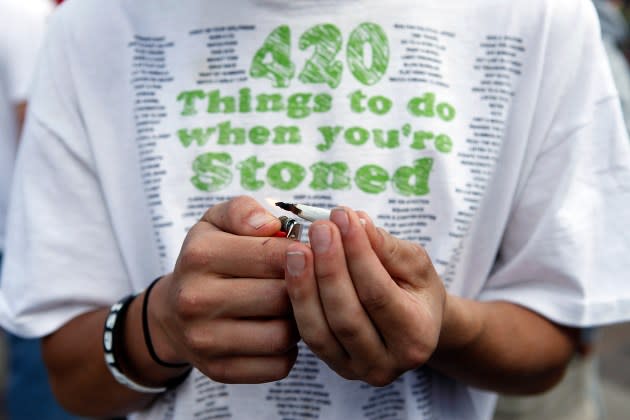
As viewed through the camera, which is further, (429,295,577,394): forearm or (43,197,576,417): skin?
(429,295,577,394): forearm

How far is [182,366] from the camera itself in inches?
42.6

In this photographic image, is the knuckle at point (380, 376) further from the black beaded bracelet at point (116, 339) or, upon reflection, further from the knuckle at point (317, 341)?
the black beaded bracelet at point (116, 339)

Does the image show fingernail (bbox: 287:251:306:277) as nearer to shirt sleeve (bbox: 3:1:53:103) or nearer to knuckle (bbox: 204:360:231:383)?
knuckle (bbox: 204:360:231:383)

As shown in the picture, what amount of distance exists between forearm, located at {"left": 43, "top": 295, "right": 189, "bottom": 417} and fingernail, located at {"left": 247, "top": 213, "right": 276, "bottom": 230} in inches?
11.6

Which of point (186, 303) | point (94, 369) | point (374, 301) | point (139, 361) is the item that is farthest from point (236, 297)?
point (94, 369)

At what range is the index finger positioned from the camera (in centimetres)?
89

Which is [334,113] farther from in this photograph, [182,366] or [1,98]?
[1,98]

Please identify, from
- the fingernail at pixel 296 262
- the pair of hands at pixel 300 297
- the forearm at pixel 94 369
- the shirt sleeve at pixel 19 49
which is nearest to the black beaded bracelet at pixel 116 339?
the forearm at pixel 94 369

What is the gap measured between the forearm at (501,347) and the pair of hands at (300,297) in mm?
176

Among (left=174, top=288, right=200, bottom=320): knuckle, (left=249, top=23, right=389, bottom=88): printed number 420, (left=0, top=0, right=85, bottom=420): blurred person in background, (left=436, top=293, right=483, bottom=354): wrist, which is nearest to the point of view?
(left=174, top=288, right=200, bottom=320): knuckle

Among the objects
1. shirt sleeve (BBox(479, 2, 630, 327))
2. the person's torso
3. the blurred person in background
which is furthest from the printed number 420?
the blurred person in background

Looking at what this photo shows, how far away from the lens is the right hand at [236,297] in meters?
0.87

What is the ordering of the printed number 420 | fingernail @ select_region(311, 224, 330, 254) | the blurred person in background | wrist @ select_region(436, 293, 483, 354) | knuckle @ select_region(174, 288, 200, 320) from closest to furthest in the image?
fingernail @ select_region(311, 224, 330, 254) → knuckle @ select_region(174, 288, 200, 320) → wrist @ select_region(436, 293, 483, 354) → the printed number 420 → the blurred person in background

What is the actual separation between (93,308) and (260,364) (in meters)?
0.43
